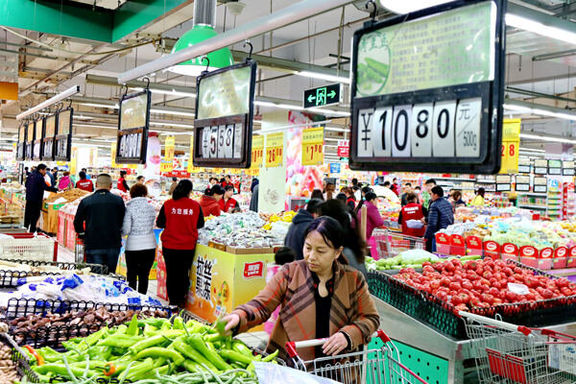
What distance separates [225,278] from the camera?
6.52 m

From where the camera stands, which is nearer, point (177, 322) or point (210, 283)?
point (177, 322)

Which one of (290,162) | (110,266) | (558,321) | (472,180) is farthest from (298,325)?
(472,180)

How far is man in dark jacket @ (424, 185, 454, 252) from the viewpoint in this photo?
8.98 metres

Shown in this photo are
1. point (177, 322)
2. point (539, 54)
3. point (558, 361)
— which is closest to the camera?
point (177, 322)

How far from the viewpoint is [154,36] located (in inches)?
241

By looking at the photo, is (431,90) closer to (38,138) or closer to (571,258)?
(571,258)

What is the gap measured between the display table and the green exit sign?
3.31m

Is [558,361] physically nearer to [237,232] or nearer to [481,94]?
[481,94]

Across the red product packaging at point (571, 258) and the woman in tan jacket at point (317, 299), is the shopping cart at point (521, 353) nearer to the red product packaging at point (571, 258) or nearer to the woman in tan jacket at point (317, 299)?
Answer: the woman in tan jacket at point (317, 299)

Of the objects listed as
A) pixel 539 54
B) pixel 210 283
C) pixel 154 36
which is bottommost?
pixel 210 283

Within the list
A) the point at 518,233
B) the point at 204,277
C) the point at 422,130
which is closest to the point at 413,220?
the point at 518,233

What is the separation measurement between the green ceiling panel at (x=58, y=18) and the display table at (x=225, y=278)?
3099 mm

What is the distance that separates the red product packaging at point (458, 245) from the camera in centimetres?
737

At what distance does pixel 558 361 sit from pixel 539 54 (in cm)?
759
